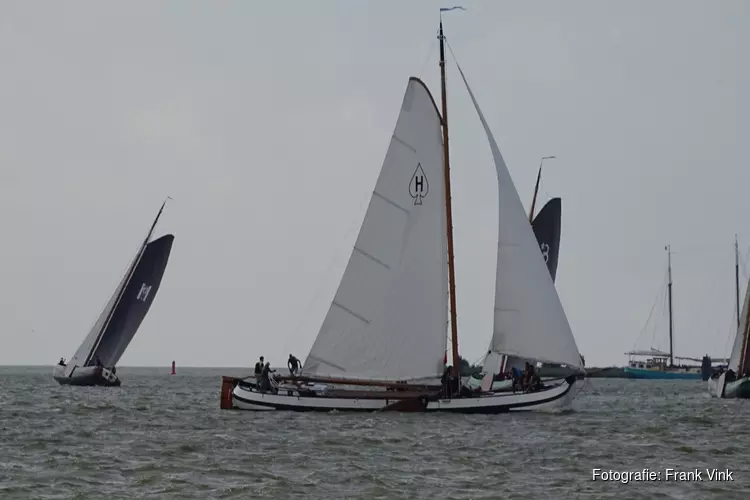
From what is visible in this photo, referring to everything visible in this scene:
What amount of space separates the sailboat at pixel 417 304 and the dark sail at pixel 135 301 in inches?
1683

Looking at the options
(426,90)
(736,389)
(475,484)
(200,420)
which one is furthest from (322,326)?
(736,389)

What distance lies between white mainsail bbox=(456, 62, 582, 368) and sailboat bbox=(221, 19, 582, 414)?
0.13ft

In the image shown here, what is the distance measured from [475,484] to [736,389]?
163 feet

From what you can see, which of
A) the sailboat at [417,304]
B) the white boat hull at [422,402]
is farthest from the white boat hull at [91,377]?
the sailboat at [417,304]

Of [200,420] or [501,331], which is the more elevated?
[501,331]

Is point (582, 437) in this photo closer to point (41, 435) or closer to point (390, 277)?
point (390, 277)

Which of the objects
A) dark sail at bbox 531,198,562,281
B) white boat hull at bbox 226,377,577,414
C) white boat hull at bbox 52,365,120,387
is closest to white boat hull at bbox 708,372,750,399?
dark sail at bbox 531,198,562,281

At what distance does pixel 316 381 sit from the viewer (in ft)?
164

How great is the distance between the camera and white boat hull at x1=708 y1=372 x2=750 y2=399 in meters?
74.3

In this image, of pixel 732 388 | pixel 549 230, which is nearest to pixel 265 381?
pixel 549 230

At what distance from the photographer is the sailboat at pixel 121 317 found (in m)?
92.1

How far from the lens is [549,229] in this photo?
254 feet

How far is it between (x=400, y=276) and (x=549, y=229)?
94.4 ft

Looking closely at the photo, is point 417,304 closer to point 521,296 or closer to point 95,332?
point 521,296
